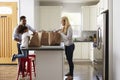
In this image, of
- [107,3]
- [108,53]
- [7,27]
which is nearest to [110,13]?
[107,3]

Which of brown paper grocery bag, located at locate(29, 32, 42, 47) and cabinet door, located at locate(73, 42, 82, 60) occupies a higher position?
brown paper grocery bag, located at locate(29, 32, 42, 47)

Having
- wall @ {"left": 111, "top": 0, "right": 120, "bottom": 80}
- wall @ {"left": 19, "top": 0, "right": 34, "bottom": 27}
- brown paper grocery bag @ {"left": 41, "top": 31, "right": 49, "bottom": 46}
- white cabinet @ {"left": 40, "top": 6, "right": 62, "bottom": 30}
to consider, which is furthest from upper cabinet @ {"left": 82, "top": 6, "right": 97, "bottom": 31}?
brown paper grocery bag @ {"left": 41, "top": 31, "right": 49, "bottom": 46}

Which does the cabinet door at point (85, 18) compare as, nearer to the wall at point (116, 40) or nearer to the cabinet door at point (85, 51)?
the cabinet door at point (85, 51)

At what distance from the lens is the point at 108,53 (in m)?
5.30

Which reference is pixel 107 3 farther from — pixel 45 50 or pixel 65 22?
pixel 45 50

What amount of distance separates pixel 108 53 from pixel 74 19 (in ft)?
19.6

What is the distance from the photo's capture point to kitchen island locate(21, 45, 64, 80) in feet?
15.8

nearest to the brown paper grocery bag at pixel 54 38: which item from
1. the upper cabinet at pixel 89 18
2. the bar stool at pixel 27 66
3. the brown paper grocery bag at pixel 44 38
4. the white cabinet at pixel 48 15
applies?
the brown paper grocery bag at pixel 44 38

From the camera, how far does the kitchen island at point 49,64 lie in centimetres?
480

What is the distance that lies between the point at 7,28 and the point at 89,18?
342 cm

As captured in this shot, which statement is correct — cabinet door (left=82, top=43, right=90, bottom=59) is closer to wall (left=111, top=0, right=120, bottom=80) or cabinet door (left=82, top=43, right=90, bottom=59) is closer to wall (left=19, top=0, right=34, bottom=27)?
wall (left=19, top=0, right=34, bottom=27)

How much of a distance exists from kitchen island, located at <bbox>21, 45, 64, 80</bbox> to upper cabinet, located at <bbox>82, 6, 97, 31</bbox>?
581 cm

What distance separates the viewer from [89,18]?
10438 mm

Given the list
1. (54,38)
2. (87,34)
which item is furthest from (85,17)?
(54,38)
